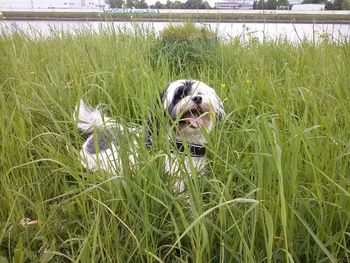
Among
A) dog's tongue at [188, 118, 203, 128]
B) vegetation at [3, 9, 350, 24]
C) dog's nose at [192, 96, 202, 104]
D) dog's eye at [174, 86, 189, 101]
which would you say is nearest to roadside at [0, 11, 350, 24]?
vegetation at [3, 9, 350, 24]

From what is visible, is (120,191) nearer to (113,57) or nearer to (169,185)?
(169,185)

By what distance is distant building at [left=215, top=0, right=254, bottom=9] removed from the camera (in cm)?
420

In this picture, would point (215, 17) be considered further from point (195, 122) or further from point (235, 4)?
point (195, 122)

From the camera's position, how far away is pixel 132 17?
425 centimetres

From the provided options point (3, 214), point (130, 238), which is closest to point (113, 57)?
point (3, 214)

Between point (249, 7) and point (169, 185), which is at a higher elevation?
point (249, 7)

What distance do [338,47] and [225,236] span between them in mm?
2630

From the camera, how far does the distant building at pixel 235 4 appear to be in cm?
420

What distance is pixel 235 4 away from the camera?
4.41 m

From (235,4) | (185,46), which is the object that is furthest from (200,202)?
(235,4)

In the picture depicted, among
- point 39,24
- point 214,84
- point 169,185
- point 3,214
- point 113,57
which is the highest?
point 39,24

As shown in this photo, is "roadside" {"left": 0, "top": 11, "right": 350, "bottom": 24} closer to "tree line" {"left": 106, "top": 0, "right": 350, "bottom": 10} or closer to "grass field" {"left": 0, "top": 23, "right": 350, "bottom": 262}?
"tree line" {"left": 106, "top": 0, "right": 350, "bottom": 10}

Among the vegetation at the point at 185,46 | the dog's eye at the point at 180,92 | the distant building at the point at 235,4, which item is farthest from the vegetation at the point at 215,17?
the dog's eye at the point at 180,92

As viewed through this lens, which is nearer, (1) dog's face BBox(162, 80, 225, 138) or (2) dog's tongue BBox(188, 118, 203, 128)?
(2) dog's tongue BBox(188, 118, 203, 128)
